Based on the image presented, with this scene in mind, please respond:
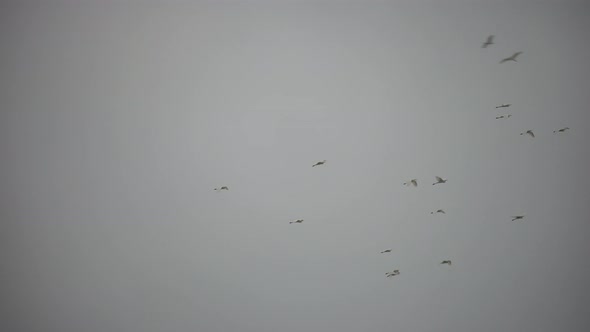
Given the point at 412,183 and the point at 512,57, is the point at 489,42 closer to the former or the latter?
the point at 512,57

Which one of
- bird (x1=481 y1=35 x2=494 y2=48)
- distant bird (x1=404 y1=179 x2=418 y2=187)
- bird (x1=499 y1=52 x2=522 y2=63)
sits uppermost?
bird (x1=481 y1=35 x2=494 y2=48)

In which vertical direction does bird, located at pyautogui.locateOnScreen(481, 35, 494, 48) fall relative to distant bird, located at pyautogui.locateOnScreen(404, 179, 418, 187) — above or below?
above

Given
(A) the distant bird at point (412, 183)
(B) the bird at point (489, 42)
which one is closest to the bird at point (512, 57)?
(B) the bird at point (489, 42)

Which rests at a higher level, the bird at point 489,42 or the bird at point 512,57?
the bird at point 489,42

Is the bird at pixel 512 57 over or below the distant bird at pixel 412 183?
over

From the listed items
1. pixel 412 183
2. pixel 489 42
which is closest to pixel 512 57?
pixel 489 42

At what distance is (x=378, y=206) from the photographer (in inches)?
67.8

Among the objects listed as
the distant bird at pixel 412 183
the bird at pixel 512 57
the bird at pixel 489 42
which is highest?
the bird at pixel 489 42

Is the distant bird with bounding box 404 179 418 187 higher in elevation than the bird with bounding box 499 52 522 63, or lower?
lower

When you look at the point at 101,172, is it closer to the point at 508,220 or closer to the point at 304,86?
the point at 304,86

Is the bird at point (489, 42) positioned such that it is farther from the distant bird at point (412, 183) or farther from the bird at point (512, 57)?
the distant bird at point (412, 183)

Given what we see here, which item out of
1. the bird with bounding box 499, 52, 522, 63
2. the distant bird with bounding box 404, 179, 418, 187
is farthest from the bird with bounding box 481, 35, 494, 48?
the distant bird with bounding box 404, 179, 418, 187

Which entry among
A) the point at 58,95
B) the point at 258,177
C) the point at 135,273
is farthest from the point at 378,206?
the point at 58,95

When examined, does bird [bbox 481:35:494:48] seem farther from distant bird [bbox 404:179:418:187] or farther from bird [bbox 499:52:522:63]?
distant bird [bbox 404:179:418:187]
